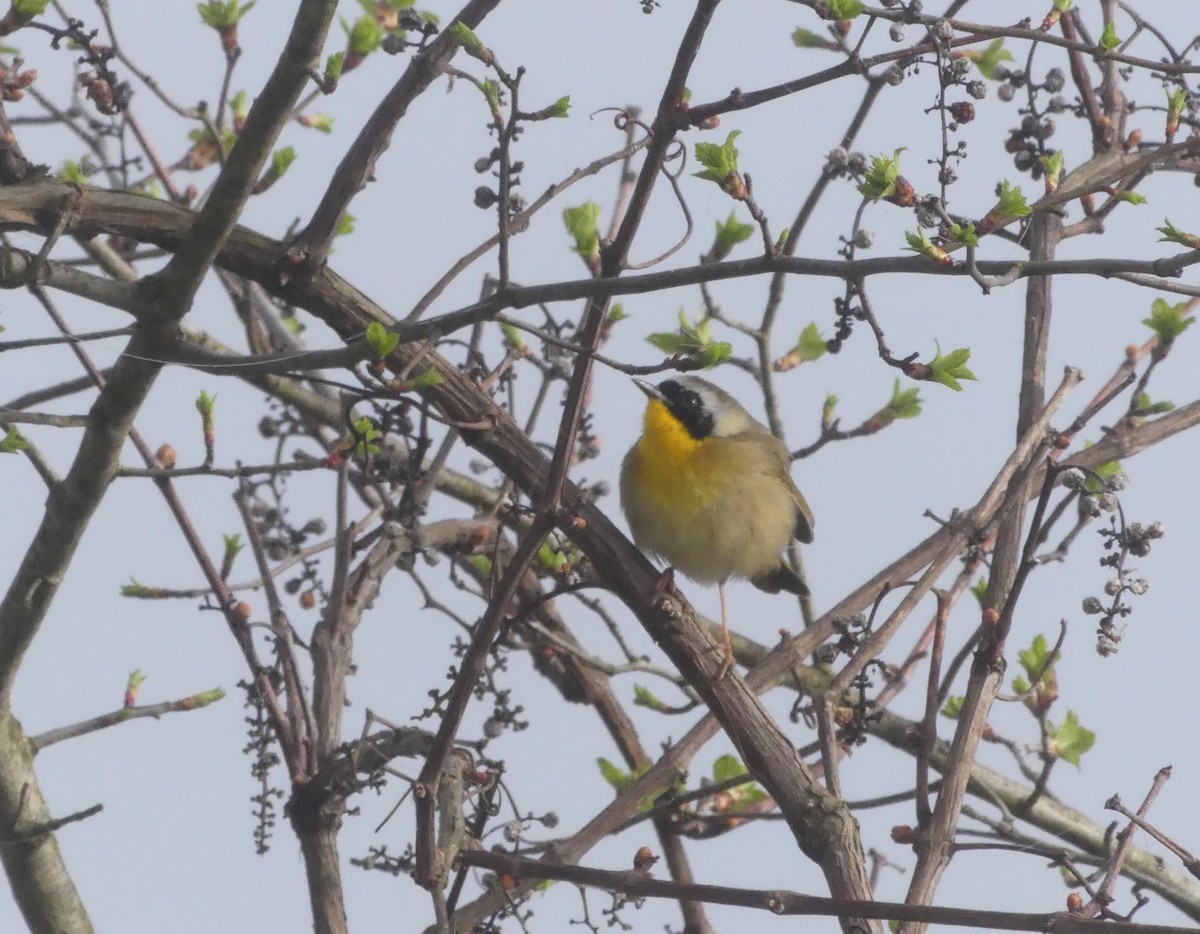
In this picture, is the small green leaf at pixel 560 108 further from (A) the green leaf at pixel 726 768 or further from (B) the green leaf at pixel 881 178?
(A) the green leaf at pixel 726 768

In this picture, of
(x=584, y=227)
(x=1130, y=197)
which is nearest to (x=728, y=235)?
(x=584, y=227)

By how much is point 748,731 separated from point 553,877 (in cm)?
61

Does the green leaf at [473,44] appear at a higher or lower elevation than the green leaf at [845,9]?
lower

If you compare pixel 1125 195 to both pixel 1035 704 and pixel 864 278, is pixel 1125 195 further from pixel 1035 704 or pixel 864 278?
pixel 1035 704

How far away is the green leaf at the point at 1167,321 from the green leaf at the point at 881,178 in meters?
1.36

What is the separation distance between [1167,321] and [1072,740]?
1152 mm

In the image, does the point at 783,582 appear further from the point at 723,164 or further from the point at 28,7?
the point at 28,7

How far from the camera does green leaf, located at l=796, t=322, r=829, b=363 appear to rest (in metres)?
4.45

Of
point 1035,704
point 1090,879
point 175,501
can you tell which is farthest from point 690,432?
point 1090,879

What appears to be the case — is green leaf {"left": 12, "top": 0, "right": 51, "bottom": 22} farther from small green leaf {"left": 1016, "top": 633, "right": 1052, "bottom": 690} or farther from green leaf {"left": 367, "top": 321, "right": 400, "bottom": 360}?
small green leaf {"left": 1016, "top": 633, "right": 1052, "bottom": 690}

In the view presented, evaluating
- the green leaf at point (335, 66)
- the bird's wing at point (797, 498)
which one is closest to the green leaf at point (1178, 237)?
the green leaf at point (335, 66)

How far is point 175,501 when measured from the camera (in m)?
3.35

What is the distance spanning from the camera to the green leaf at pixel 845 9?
227 cm

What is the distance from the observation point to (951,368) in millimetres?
2516
